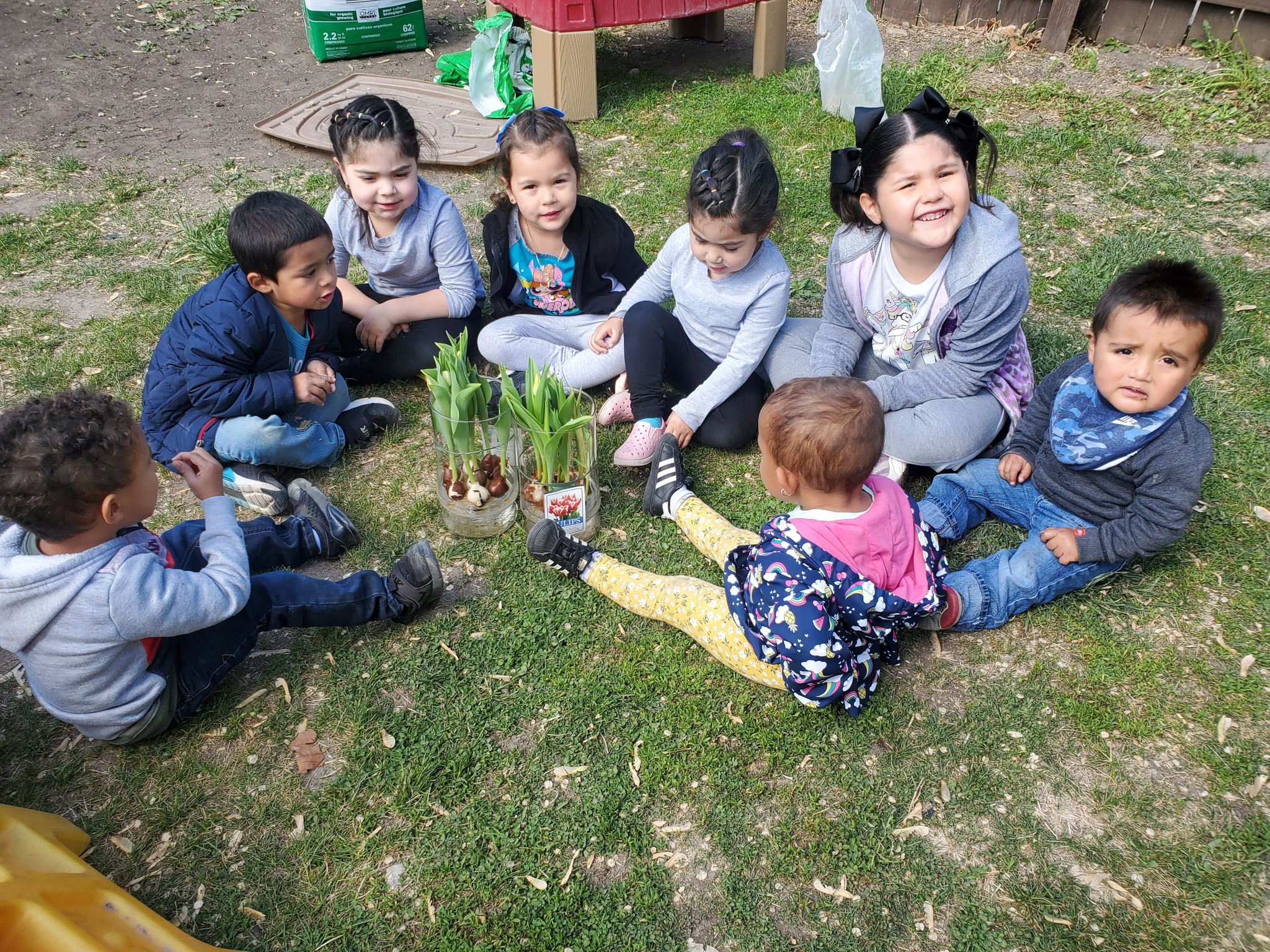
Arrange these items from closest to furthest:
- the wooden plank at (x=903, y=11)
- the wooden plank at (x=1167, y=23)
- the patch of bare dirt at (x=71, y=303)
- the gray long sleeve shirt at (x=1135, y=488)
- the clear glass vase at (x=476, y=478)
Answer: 1. the gray long sleeve shirt at (x=1135, y=488)
2. the clear glass vase at (x=476, y=478)
3. the patch of bare dirt at (x=71, y=303)
4. the wooden plank at (x=1167, y=23)
5. the wooden plank at (x=903, y=11)

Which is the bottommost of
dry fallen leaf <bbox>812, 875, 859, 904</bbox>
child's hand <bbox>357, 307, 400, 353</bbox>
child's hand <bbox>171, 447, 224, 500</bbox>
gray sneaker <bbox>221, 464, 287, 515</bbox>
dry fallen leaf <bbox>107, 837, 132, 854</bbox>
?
dry fallen leaf <bbox>107, 837, 132, 854</bbox>

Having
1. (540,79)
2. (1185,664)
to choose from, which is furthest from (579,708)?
(540,79)

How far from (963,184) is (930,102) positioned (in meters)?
0.32

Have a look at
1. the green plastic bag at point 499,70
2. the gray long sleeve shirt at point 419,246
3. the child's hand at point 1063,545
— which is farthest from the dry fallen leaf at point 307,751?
the green plastic bag at point 499,70

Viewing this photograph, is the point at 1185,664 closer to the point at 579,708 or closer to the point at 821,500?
the point at 821,500

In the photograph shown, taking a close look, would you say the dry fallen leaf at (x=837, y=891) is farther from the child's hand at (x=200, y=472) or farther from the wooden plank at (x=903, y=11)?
the wooden plank at (x=903, y=11)

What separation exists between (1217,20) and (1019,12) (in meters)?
1.46

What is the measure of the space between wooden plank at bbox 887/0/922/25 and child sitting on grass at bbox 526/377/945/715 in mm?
6702

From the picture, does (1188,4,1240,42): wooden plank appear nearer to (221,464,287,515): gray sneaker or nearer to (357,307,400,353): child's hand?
(357,307,400,353): child's hand

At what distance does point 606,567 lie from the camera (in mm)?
3088

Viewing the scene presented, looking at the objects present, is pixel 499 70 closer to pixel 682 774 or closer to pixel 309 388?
pixel 309 388

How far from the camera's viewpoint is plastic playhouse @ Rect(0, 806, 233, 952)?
5.48 feet

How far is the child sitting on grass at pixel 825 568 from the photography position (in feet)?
7.75

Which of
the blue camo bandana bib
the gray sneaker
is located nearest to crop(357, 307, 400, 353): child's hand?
the gray sneaker
